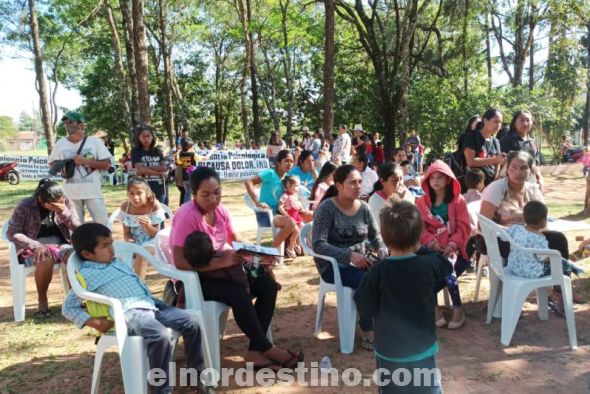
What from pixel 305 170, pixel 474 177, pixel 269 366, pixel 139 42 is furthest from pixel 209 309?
pixel 139 42

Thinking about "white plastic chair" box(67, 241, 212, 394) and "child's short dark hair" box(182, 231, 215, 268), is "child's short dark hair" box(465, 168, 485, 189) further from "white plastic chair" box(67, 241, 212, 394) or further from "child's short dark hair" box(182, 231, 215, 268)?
"white plastic chair" box(67, 241, 212, 394)

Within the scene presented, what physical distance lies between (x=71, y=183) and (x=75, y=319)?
9.20 feet

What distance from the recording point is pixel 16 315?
430 cm

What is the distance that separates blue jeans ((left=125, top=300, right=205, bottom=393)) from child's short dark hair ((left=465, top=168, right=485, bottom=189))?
3.47m

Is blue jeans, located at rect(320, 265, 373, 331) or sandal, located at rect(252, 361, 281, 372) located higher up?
blue jeans, located at rect(320, 265, 373, 331)

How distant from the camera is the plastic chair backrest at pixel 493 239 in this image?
370cm

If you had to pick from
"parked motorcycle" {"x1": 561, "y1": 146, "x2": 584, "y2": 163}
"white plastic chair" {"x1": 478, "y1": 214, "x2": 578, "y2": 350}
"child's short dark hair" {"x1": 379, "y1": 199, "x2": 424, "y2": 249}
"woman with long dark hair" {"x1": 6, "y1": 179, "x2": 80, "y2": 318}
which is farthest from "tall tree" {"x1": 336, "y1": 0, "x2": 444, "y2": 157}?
"child's short dark hair" {"x1": 379, "y1": 199, "x2": 424, "y2": 249}

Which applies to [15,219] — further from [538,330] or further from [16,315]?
[538,330]

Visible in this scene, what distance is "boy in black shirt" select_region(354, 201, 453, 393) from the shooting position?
84.7 inches

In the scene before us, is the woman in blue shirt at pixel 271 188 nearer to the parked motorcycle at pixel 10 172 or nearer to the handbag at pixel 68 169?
the handbag at pixel 68 169

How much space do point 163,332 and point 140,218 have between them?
2116 mm

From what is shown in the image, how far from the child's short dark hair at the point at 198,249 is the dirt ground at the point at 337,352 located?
30.6 inches

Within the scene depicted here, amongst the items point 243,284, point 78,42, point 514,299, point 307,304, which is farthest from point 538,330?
point 78,42

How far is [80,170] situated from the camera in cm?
522
